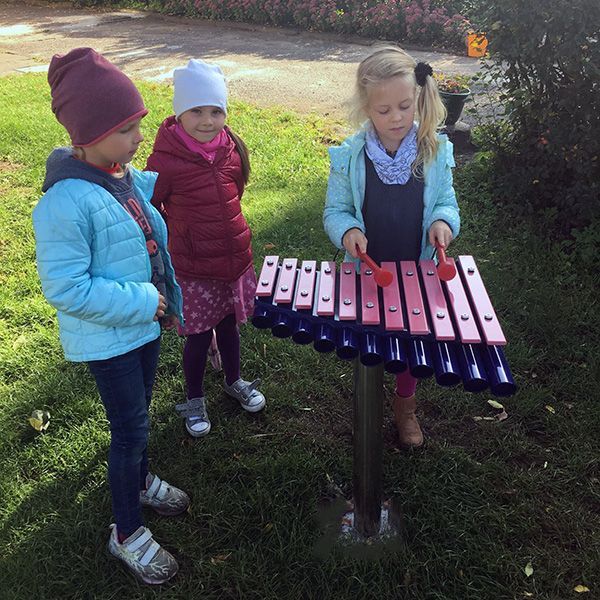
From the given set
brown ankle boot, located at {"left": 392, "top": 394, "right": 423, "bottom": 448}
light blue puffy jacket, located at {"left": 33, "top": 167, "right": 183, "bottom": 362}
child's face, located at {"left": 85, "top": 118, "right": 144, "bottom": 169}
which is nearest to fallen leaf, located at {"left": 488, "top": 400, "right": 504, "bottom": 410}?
brown ankle boot, located at {"left": 392, "top": 394, "right": 423, "bottom": 448}

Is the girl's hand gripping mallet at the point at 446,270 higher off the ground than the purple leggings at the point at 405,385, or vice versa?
the girl's hand gripping mallet at the point at 446,270

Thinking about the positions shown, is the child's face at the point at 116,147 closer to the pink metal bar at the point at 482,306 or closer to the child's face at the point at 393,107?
the child's face at the point at 393,107

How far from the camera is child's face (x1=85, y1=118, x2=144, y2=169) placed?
74.8 inches

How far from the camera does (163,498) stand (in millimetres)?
2615

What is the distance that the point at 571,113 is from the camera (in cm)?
424

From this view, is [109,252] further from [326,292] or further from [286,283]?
[326,292]

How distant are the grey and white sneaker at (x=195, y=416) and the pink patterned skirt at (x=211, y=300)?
42cm

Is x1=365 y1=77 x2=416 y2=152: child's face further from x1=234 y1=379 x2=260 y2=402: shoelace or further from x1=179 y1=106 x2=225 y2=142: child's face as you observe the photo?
x1=234 y1=379 x2=260 y2=402: shoelace

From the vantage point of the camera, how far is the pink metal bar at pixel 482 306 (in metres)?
1.88

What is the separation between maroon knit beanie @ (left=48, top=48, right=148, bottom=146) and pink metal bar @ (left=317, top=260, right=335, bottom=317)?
2.64 ft

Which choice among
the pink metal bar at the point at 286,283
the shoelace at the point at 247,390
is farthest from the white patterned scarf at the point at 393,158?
the shoelace at the point at 247,390

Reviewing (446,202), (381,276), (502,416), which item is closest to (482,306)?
(381,276)

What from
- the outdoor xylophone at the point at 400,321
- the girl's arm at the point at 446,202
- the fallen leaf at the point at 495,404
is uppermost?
the girl's arm at the point at 446,202

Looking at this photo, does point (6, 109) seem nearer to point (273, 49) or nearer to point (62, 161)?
point (273, 49)
